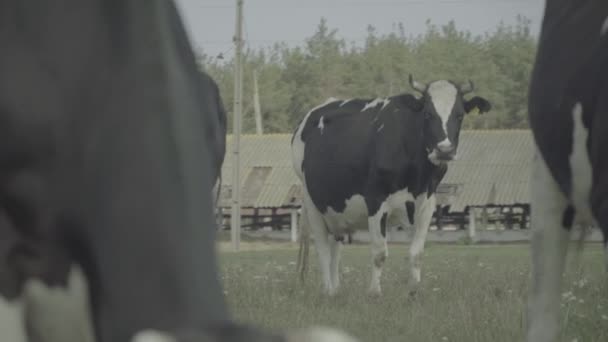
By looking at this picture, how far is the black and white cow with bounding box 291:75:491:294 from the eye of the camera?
43.4 feet

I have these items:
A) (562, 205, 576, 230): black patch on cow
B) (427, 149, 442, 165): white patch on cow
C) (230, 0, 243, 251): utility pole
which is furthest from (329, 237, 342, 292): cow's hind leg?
(230, 0, 243, 251): utility pole

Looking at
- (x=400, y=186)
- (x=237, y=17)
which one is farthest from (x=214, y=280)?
(x=237, y=17)

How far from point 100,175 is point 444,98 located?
40.0 feet

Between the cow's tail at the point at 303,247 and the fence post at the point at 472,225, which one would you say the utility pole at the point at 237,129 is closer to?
the fence post at the point at 472,225

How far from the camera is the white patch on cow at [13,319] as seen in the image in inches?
69.2

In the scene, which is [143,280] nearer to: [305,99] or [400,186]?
[400,186]

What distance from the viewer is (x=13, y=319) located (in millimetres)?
1763

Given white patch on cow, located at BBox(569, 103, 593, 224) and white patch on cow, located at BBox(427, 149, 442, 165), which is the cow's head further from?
white patch on cow, located at BBox(569, 103, 593, 224)

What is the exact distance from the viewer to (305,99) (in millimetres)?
61906

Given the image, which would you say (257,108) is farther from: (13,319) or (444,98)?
(13,319)

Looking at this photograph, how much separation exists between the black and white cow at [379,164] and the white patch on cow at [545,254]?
7.31m

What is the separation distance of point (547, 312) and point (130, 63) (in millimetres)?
3731

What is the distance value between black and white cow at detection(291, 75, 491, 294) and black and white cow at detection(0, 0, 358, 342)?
35.5 ft

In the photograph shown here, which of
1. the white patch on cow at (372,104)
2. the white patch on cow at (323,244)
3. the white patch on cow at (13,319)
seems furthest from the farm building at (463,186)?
the white patch on cow at (13,319)
